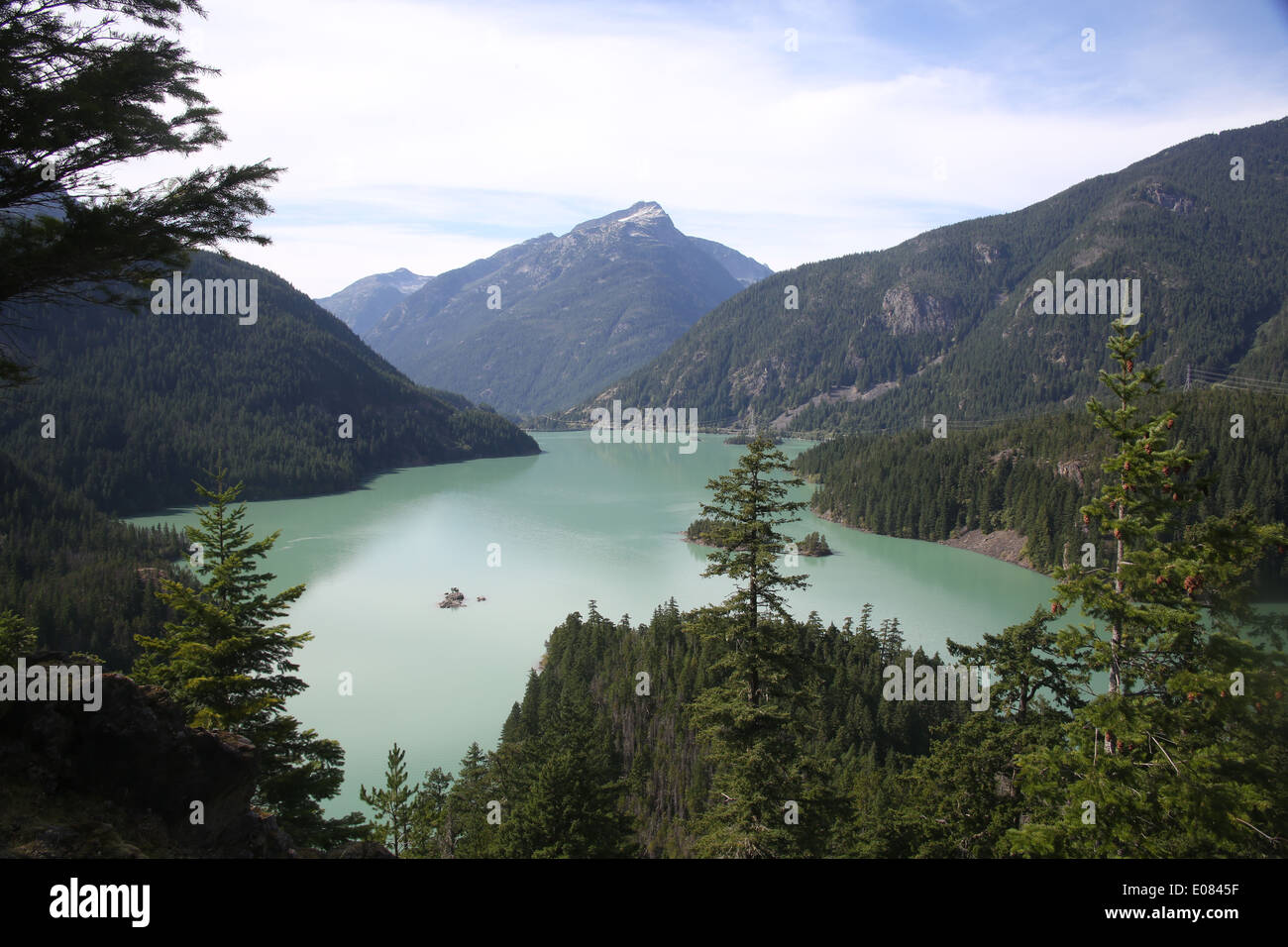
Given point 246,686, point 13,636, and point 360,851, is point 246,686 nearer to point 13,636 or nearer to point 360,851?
point 360,851

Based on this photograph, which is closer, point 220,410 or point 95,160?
point 95,160

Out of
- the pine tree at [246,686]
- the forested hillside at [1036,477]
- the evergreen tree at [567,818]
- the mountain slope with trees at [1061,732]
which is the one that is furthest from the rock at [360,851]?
the forested hillside at [1036,477]

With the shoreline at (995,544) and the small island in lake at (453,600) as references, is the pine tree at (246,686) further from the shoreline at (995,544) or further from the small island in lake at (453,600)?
the shoreline at (995,544)

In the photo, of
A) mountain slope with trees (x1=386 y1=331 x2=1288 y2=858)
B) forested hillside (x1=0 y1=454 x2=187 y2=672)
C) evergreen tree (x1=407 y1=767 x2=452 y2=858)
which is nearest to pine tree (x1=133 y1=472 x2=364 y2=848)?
evergreen tree (x1=407 y1=767 x2=452 y2=858)

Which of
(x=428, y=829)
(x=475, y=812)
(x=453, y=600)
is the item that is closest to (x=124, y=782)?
(x=428, y=829)

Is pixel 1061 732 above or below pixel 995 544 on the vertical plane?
above

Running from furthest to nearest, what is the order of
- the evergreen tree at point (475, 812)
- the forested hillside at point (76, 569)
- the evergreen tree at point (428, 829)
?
the forested hillside at point (76, 569), the evergreen tree at point (475, 812), the evergreen tree at point (428, 829)

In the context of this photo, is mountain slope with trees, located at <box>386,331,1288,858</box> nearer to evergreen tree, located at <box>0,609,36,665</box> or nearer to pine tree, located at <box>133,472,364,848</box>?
pine tree, located at <box>133,472,364,848</box>
